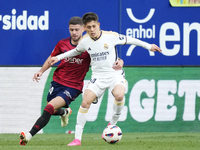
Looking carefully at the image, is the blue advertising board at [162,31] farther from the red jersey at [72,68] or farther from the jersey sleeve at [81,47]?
the jersey sleeve at [81,47]

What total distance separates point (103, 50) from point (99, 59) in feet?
0.49

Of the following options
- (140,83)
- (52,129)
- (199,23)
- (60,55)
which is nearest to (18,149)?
(60,55)

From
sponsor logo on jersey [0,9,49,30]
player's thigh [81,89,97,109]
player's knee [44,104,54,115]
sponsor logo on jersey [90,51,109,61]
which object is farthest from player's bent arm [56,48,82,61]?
sponsor logo on jersey [0,9,49,30]

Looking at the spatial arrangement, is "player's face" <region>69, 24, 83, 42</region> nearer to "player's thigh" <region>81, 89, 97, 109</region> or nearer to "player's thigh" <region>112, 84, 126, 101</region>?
"player's thigh" <region>81, 89, 97, 109</region>

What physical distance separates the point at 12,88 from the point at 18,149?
4.15 metres

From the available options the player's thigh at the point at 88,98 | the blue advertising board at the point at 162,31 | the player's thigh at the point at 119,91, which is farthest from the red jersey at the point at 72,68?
the blue advertising board at the point at 162,31

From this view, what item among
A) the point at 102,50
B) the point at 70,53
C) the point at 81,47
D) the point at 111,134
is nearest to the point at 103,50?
the point at 102,50

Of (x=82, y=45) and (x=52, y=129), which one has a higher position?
(x=82, y=45)

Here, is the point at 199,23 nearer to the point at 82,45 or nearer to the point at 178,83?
the point at 178,83

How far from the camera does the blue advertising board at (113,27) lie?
10.1 m

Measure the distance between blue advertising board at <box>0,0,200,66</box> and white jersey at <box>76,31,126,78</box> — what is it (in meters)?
3.61

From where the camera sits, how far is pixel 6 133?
9383 mm

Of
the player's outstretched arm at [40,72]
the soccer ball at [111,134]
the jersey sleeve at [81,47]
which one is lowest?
the soccer ball at [111,134]

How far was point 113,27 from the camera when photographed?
10.2 m
